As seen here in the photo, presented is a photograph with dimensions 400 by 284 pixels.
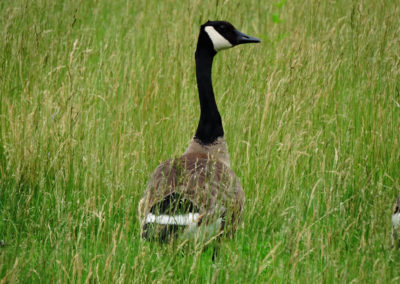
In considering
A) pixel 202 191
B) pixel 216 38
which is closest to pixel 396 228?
pixel 202 191

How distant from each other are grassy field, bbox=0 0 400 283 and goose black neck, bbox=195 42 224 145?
0.37m

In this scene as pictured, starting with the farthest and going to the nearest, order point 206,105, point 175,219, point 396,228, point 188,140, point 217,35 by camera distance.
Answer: point 188,140
point 217,35
point 206,105
point 396,228
point 175,219

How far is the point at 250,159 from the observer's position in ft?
14.9

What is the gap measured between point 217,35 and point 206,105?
22.6 inches

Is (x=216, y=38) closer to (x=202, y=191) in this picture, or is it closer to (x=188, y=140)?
(x=188, y=140)

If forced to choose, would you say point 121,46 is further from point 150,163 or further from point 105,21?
point 150,163

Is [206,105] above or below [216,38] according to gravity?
below

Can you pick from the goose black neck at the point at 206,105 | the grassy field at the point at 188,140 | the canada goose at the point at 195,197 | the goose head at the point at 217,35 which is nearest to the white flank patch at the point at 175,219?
the canada goose at the point at 195,197

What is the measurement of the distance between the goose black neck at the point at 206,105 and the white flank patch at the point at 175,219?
108 centimetres

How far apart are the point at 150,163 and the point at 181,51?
5.61 ft

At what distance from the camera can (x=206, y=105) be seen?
169 inches

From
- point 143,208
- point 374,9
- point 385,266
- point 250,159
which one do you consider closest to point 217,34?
point 250,159

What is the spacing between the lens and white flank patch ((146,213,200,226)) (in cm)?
314

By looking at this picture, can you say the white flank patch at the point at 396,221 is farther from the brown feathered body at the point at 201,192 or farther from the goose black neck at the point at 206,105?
the goose black neck at the point at 206,105
